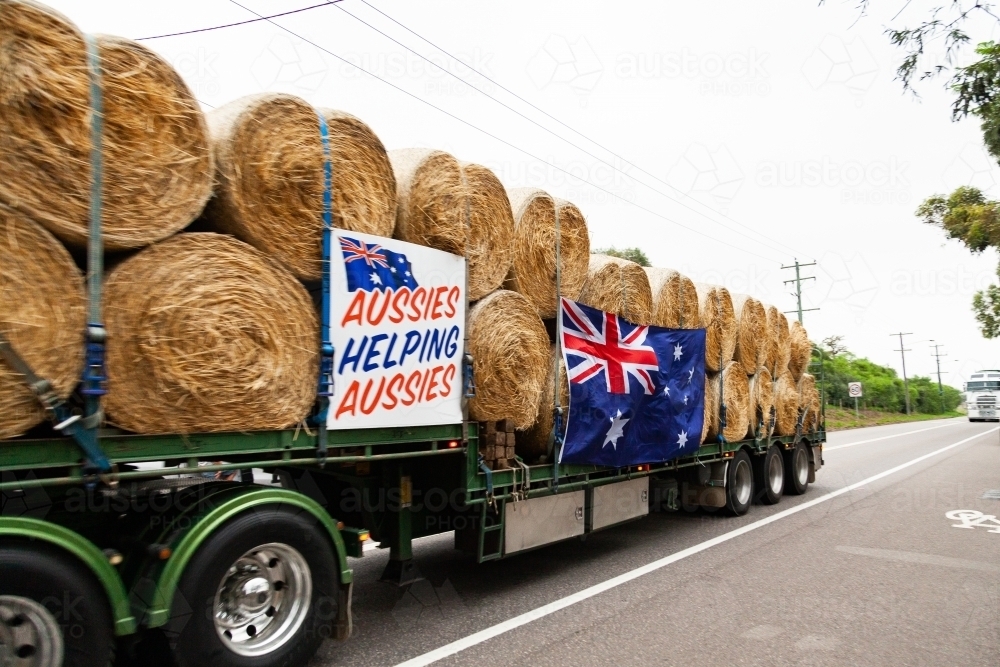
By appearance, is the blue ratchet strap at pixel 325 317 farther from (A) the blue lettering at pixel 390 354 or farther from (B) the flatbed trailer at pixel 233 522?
(A) the blue lettering at pixel 390 354

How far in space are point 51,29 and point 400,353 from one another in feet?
8.27

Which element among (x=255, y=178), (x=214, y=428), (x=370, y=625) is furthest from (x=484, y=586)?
(x=255, y=178)

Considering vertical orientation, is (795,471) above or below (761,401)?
below

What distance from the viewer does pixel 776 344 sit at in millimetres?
10594

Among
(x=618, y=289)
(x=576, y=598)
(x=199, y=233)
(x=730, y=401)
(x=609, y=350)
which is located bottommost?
(x=576, y=598)

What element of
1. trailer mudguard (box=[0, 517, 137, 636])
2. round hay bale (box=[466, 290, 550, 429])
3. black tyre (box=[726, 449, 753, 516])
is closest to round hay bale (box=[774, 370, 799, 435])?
black tyre (box=[726, 449, 753, 516])

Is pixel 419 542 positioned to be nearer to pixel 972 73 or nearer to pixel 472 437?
pixel 472 437

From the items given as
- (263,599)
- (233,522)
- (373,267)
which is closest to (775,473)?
(373,267)

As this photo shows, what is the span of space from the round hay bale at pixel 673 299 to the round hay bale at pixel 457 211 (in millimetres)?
2650

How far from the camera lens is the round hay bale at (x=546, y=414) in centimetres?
607

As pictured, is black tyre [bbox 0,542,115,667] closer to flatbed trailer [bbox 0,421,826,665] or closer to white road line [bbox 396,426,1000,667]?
flatbed trailer [bbox 0,421,826,665]

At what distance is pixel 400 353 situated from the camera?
4.60 metres

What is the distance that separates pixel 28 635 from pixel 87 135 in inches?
84.6

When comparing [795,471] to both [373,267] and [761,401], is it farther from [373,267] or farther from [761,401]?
[373,267]
